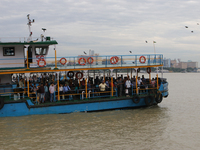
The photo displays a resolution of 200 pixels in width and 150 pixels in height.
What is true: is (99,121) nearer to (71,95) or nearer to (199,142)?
(71,95)

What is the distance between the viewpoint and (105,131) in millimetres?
13961

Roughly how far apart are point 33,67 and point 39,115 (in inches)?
136

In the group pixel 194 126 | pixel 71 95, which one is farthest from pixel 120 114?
pixel 194 126

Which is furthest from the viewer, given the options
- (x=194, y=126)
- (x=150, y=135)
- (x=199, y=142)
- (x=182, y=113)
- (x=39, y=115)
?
(x=182, y=113)

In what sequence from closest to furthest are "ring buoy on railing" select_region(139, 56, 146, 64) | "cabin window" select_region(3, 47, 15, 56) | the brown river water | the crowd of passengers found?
the brown river water, the crowd of passengers, "cabin window" select_region(3, 47, 15, 56), "ring buoy on railing" select_region(139, 56, 146, 64)

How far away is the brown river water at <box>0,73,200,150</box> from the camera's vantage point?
1204cm

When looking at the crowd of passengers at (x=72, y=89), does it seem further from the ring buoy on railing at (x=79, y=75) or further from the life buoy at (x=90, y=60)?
the life buoy at (x=90, y=60)

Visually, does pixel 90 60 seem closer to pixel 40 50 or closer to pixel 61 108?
pixel 40 50

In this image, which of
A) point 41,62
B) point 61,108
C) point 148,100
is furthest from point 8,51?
point 148,100

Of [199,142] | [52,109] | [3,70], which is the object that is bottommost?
[199,142]

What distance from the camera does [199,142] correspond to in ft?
41.1

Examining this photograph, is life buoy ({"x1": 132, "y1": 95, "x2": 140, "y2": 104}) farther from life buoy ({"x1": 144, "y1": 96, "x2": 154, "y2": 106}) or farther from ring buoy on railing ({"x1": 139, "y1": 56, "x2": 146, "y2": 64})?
ring buoy on railing ({"x1": 139, "y1": 56, "x2": 146, "y2": 64})

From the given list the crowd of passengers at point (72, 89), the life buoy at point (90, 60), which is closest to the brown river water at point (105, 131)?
the crowd of passengers at point (72, 89)

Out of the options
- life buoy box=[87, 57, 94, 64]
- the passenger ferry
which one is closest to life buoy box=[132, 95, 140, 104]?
the passenger ferry
